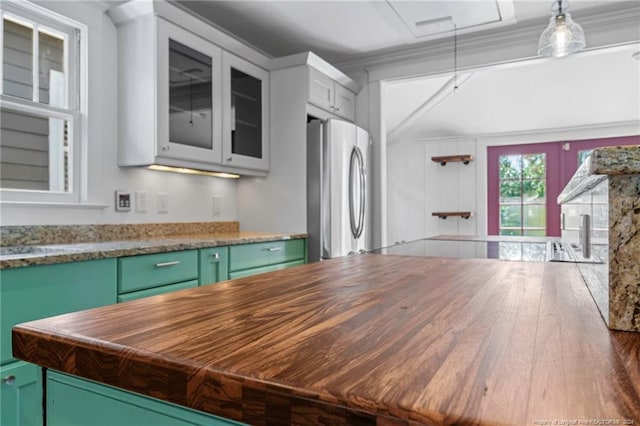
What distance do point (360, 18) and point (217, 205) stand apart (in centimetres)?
170

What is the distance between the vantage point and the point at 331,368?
1.37ft

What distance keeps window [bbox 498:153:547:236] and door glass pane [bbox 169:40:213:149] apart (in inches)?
147

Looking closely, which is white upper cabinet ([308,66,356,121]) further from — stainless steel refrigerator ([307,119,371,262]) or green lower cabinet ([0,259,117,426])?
green lower cabinet ([0,259,117,426])

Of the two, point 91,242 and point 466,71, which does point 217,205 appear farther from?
point 466,71

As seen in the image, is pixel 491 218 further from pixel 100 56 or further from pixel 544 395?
pixel 544 395

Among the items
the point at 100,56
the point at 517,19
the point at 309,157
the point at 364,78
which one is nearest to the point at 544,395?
the point at 100,56

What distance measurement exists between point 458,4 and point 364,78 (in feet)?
4.23

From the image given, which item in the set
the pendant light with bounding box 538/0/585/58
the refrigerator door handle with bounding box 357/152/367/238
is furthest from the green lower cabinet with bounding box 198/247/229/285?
the pendant light with bounding box 538/0/585/58

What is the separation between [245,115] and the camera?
305cm

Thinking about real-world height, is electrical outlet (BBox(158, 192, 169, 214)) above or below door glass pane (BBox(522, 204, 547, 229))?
above

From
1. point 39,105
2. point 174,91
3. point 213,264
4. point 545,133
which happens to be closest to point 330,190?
point 213,264

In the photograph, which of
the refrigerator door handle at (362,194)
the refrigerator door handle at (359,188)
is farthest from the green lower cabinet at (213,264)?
the refrigerator door handle at (362,194)

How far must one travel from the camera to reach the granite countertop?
62.7 inches

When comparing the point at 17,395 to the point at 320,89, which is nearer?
the point at 17,395
